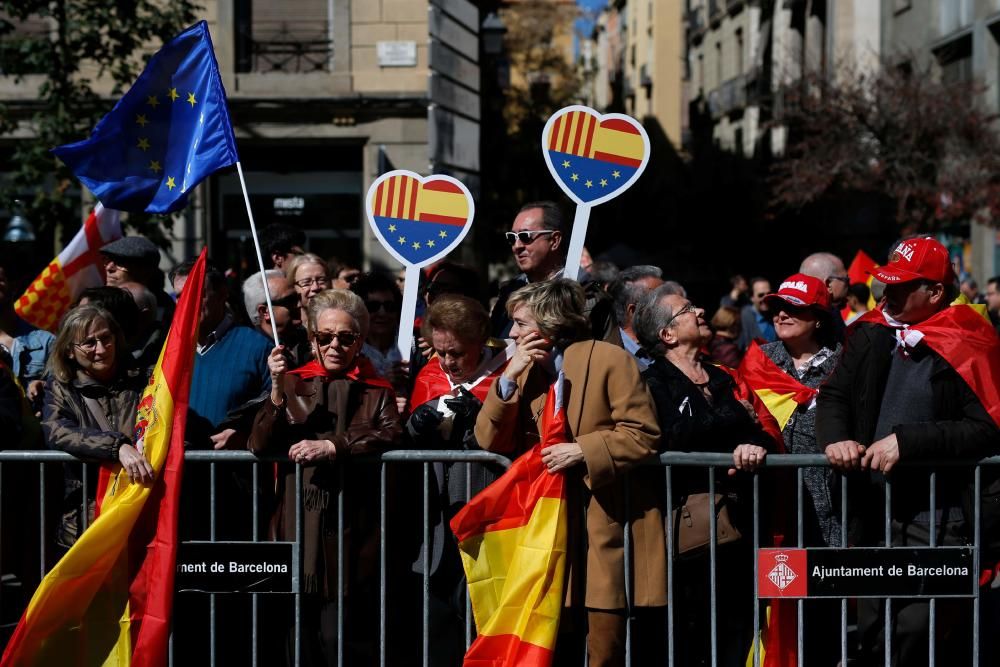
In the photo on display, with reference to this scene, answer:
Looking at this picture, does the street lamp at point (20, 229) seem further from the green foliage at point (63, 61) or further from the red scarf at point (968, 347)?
the red scarf at point (968, 347)

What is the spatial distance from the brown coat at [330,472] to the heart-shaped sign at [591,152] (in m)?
1.34

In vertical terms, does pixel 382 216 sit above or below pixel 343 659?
above

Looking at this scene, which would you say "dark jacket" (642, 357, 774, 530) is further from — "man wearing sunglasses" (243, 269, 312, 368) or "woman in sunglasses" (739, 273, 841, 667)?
"man wearing sunglasses" (243, 269, 312, 368)

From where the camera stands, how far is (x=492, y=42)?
1714 centimetres

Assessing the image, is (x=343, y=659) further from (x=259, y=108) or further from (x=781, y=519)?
(x=259, y=108)

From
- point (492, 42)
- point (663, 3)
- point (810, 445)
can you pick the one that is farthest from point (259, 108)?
point (663, 3)

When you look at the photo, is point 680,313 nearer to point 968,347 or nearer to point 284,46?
point 968,347

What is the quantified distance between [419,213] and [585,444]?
2.16 meters

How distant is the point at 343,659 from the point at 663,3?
162 ft

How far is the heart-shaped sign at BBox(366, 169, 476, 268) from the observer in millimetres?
6684

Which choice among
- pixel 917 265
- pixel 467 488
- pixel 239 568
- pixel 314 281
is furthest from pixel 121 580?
pixel 917 265

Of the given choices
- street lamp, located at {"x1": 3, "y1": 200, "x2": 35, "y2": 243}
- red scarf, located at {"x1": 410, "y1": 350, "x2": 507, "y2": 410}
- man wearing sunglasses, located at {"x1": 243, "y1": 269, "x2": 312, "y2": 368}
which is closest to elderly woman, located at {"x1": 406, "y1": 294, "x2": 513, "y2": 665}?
red scarf, located at {"x1": 410, "y1": 350, "x2": 507, "y2": 410}

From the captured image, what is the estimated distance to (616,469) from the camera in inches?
196

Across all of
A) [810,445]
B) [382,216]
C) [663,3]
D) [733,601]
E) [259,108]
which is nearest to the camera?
[733,601]
